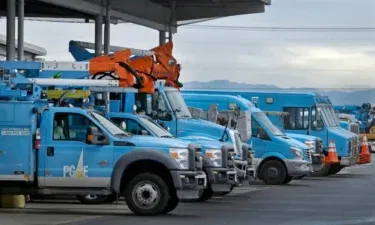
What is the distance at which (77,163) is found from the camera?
16.9 meters

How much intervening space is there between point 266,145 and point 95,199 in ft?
28.8

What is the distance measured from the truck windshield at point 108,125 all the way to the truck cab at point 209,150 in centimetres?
90

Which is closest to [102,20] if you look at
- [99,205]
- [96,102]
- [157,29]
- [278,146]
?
[157,29]

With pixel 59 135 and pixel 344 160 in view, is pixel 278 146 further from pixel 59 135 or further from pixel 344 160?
pixel 59 135

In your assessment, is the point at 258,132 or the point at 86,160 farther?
the point at 258,132

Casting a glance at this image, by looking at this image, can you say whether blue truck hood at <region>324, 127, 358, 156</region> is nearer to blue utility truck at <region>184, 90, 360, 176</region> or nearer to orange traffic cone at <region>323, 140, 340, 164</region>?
blue utility truck at <region>184, 90, 360, 176</region>

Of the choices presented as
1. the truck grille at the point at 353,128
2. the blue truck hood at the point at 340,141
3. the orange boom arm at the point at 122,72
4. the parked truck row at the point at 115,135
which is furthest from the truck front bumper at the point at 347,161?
the orange boom arm at the point at 122,72

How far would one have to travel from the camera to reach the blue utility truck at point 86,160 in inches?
Answer: 663

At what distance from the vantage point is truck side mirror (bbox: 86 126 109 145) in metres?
16.7

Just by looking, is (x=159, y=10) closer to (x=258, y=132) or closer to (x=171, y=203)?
(x=258, y=132)

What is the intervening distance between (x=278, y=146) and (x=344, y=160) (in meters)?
5.16

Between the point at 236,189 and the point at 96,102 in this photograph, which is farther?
the point at 236,189

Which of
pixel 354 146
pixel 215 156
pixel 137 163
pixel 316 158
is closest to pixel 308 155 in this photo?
pixel 316 158

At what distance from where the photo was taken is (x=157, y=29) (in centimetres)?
3853
